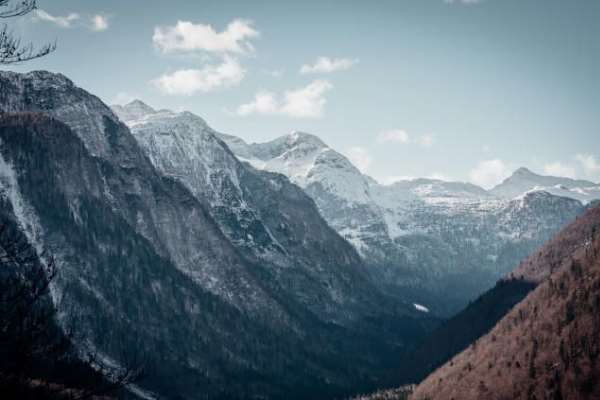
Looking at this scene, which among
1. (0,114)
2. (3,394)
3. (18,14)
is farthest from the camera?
(0,114)

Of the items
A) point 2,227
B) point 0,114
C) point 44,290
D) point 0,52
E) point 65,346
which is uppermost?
point 0,52

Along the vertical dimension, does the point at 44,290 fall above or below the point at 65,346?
above

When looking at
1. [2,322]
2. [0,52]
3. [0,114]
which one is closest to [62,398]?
[2,322]

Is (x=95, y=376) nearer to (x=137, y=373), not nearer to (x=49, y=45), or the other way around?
(x=137, y=373)

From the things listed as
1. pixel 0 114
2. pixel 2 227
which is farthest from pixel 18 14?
pixel 2 227

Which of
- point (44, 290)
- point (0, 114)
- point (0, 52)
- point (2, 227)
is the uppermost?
point (0, 52)

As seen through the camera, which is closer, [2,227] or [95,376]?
[2,227]

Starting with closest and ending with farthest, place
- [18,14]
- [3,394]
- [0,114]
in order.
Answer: [3,394], [18,14], [0,114]

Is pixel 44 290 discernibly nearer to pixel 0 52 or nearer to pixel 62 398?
pixel 62 398

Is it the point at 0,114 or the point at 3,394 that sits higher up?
the point at 0,114
